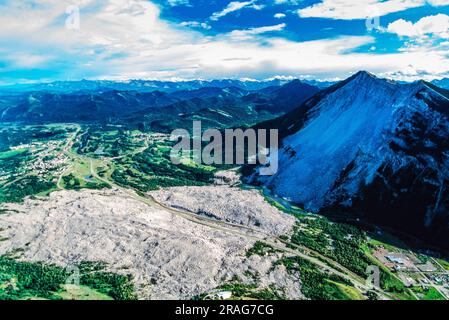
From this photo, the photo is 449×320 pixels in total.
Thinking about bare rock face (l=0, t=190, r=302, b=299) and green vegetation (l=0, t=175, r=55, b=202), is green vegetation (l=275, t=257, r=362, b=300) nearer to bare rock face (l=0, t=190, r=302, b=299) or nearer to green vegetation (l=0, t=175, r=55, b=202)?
bare rock face (l=0, t=190, r=302, b=299)

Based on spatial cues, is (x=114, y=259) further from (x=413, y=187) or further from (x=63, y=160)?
(x=63, y=160)

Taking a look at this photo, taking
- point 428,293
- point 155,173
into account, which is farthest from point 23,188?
point 428,293

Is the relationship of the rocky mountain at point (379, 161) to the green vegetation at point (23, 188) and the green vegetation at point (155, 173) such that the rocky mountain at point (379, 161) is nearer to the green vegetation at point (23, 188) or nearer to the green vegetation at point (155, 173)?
the green vegetation at point (155, 173)

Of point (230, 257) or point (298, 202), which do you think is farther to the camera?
point (298, 202)

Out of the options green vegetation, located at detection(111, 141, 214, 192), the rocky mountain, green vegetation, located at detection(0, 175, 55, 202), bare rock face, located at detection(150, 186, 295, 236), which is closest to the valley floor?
bare rock face, located at detection(150, 186, 295, 236)

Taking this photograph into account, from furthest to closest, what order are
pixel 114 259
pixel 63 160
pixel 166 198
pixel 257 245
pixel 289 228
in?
pixel 63 160 < pixel 166 198 < pixel 289 228 < pixel 257 245 < pixel 114 259

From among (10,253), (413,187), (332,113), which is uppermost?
(332,113)
